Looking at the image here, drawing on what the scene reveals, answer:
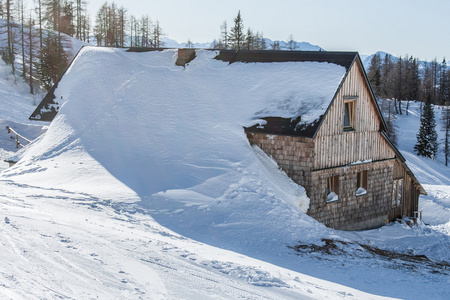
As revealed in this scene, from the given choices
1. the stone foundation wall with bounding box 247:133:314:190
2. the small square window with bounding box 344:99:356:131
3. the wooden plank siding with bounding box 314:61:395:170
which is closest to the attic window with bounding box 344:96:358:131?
the small square window with bounding box 344:99:356:131

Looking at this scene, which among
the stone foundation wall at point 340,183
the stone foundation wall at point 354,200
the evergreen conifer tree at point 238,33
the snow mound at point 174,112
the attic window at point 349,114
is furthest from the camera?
the evergreen conifer tree at point 238,33

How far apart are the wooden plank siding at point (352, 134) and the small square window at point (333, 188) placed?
2.06 ft

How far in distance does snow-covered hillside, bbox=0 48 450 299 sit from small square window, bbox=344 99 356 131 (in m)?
1.57

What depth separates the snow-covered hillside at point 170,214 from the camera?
26.1 feet

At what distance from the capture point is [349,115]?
17.9m

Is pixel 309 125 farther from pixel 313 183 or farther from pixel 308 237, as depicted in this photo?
pixel 308 237

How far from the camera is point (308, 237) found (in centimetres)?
1259

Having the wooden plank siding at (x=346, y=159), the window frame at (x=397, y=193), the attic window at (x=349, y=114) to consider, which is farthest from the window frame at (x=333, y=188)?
the window frame at (x=397, y=193)

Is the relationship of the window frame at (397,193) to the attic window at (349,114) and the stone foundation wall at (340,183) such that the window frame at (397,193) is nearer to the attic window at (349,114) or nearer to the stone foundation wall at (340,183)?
the stone foundation wall at (340,183)

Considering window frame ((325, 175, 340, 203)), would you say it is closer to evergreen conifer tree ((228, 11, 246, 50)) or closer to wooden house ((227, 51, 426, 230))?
wooden house ((227, 51, 426, 230))

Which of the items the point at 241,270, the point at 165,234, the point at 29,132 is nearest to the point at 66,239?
the point at 165,234

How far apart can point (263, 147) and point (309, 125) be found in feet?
6.68

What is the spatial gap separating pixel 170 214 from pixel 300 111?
653 cm

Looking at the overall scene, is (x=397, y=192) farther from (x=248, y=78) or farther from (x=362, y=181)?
(x=248, y=78)
